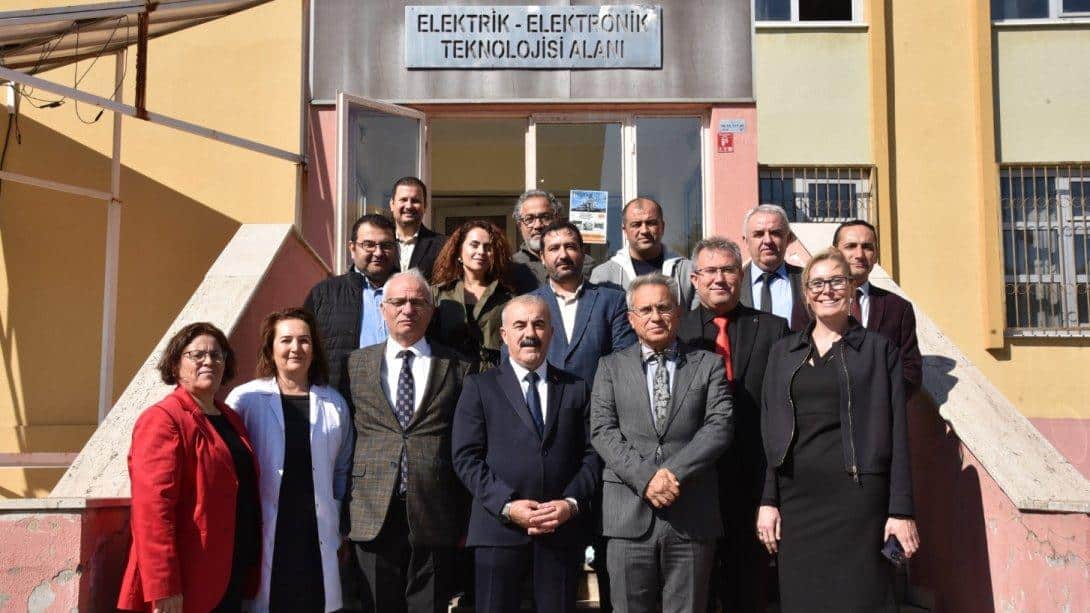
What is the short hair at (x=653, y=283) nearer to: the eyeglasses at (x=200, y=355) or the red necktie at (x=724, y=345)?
the red necktie at (x=724, y=345)

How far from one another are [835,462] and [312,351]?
1.98m

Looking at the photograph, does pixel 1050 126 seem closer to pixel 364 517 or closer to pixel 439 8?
pixel 439 8

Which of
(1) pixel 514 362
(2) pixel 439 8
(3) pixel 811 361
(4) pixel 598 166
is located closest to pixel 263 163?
(2) pixel 439 8

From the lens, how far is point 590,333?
4.38 m

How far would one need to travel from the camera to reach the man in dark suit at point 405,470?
387 cm

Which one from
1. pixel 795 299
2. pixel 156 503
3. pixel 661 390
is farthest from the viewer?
pixel 795 299

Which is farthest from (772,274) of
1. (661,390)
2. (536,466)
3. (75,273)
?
(75,273)

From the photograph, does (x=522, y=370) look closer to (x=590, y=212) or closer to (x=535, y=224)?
(x=535, y=224)

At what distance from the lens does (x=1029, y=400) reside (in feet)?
30.2

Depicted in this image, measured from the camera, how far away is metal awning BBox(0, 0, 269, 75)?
655 cm

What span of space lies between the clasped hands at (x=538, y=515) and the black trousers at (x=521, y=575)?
92mm

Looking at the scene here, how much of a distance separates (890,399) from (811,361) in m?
0.31

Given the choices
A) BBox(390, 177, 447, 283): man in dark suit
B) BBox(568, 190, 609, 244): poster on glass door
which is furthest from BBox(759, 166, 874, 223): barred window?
BBox(390, 177, 447, 283): man in dark suit

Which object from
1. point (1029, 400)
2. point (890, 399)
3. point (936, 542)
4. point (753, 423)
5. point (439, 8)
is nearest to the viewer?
point (890, 399)
